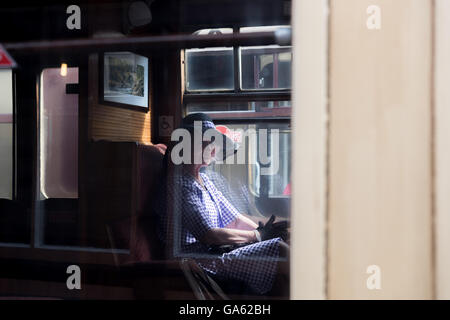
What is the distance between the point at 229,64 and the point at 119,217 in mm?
813

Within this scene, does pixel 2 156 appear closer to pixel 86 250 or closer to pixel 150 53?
pixel 86 250

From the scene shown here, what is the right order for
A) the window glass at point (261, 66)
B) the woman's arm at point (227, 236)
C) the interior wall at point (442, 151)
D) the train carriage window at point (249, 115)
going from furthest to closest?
the woman's arm at point (227, 236), the train carriage window at point (249, 115), the window glass at point (261, 66), the interior wall at point (442, 151)

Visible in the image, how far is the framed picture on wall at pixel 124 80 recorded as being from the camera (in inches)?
87.9

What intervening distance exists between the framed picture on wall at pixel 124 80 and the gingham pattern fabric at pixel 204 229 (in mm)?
437

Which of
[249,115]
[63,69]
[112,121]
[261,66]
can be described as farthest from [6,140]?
[261,66]

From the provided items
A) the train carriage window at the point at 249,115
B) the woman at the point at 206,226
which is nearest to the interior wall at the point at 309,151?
the train carriage window at the point at 249,115

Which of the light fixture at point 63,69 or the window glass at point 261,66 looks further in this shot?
the light fixture at point 63,69

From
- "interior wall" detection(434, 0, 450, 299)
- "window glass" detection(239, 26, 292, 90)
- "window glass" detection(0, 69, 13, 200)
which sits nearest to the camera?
"interior wall" detection(434, 0, 450, 299)

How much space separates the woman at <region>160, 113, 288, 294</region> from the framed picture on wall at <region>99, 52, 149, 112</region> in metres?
0.28

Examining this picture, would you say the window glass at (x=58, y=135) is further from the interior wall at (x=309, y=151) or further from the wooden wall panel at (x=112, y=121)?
the interior wall at (x=309, y=151)

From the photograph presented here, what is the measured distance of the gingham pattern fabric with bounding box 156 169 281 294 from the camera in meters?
1.94

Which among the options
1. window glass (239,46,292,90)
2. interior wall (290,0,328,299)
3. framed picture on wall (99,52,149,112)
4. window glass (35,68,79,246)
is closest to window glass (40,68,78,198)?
window glass (35,68,79,246)

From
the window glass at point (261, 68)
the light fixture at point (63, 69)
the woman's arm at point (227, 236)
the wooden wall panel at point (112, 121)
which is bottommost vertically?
the woman's arm at point (227, 236)

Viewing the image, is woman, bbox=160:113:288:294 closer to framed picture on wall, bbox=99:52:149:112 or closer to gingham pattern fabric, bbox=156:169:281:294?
gingham pattern fabric, bbox=156:169:281:294
